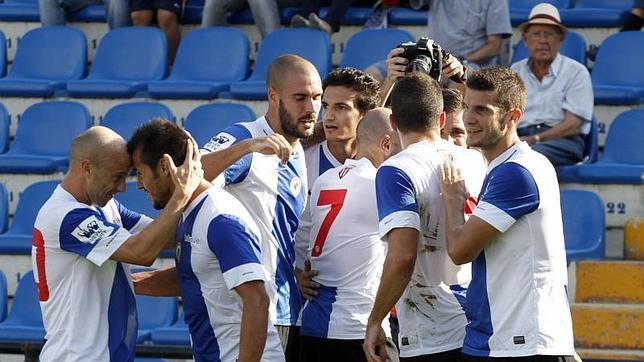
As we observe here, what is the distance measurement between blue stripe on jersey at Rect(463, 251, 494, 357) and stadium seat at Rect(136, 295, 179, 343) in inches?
150

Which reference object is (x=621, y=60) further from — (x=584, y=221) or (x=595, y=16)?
(x=584, y=221)

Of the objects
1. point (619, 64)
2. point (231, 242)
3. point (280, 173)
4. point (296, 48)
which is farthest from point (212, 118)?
point (231, 242)

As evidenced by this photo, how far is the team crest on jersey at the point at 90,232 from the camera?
569cm

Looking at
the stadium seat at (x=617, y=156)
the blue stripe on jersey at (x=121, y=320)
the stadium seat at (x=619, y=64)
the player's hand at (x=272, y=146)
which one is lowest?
the stadium seat at (x=617, y=156)

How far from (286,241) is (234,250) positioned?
3.19 feet

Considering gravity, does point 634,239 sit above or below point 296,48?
below

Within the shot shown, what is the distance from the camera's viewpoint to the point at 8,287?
10078 mm

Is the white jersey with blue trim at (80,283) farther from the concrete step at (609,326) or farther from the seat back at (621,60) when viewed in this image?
the seat back at (621,60)

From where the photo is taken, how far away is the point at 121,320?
5.84 m

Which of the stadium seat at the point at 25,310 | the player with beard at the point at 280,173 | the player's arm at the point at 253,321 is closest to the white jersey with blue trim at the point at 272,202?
the player with beard at the point at 280,173

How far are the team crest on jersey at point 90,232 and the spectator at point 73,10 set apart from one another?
611 cm

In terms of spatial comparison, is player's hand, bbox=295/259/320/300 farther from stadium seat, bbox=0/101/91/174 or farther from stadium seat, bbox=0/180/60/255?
stadium seat, bbox=0/101/91/174

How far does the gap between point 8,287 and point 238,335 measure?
4.87 m

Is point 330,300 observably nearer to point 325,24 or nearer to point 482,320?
point 482,320
